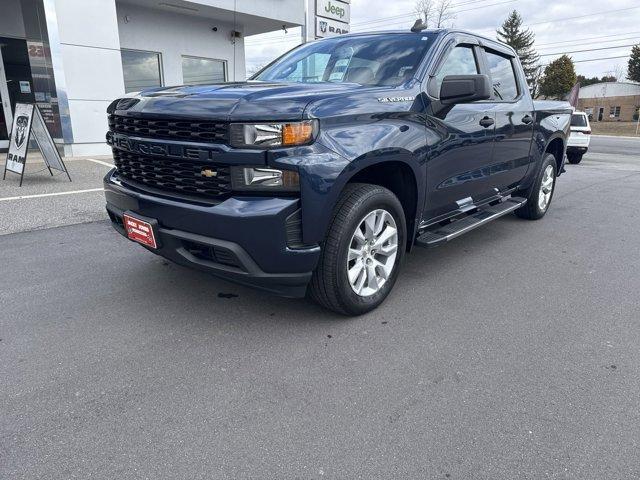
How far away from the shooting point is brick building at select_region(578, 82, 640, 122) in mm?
66688

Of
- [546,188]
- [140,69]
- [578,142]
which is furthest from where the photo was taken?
[578,142]

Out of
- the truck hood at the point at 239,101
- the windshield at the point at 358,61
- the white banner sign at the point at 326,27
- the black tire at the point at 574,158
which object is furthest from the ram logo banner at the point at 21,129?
the black tire at the point at 574,158

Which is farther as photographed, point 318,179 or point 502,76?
point 502,76

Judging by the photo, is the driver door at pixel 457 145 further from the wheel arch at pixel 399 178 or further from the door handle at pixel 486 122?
the wheel arch at pixel 399 178

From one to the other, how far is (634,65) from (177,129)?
7759 centimetres

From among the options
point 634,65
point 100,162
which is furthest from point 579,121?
point 634,65

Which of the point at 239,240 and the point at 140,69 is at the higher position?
the point at 140,69

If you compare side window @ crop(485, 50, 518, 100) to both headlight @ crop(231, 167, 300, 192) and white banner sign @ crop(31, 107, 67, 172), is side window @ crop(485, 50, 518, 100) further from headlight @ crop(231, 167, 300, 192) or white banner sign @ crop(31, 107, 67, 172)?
white banner sign @ crop(31, 107, 67, 172)

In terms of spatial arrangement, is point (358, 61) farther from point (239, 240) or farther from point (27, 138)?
point (27, 138)

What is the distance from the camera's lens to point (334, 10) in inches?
449

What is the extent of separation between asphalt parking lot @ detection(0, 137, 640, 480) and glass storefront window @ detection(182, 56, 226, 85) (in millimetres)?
10803

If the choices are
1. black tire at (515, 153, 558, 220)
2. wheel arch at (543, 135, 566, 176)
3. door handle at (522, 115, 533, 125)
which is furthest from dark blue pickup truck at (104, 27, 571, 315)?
wheel arch at (543, 135, 566, 176)

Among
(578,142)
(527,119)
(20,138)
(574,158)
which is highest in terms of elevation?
(527,119)

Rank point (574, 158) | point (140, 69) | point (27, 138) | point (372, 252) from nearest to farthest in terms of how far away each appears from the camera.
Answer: point (372, 252) < point (27, 138) < point (140, 69) < point (574, 158)
